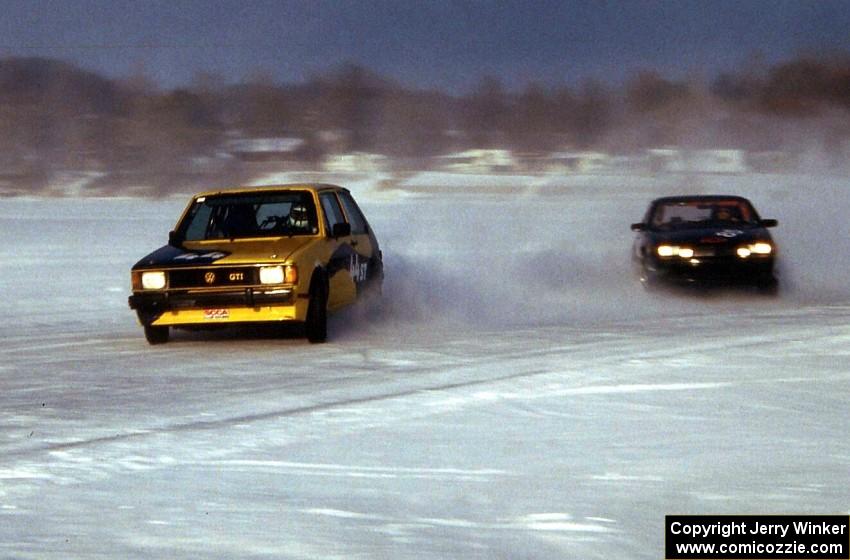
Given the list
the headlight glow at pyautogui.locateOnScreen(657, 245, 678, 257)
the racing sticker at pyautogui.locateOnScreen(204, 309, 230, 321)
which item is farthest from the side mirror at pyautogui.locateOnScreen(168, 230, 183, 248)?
the headlight glow at pyautogui.locateOnScreen(657, 245, 678, 257)

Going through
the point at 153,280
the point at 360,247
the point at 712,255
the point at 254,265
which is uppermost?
the point at 254,265

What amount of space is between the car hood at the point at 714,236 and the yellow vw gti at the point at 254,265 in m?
4.70

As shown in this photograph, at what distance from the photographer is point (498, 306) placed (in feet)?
57.8

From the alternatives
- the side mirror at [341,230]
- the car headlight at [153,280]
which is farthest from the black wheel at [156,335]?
the side mirror at [341,230]

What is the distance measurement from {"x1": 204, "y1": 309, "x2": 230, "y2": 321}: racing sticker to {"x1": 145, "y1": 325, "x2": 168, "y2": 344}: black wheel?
844 mm

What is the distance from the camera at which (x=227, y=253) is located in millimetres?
13156

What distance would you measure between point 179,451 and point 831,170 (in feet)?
207

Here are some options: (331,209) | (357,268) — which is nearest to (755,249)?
(357,268)

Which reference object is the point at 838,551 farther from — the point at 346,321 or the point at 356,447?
the point at 346,321

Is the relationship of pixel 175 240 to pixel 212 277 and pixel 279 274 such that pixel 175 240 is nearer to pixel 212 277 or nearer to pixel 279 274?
pixel 212 277

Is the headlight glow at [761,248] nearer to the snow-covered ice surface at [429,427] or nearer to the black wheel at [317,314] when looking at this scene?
the snow-covered ice surface at [429,427]

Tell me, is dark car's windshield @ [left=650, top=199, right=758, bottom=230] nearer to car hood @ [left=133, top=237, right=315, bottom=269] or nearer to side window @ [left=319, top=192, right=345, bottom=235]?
side window @ [left=319, top=192, right=345, bottom=235]

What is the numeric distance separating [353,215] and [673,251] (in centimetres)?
445

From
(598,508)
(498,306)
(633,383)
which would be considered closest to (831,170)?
(498,306)
